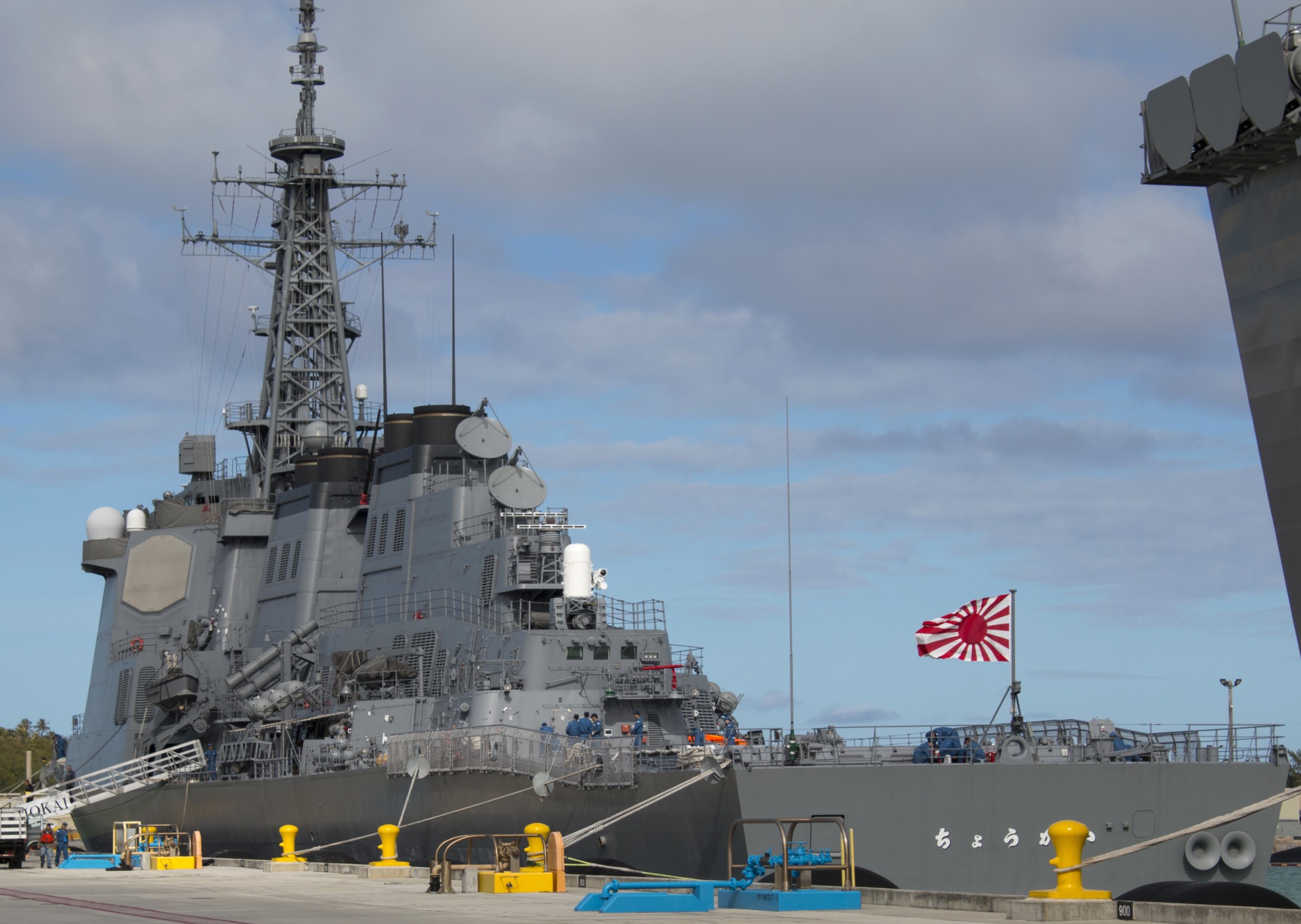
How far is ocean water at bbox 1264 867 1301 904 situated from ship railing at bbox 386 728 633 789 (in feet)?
97.3

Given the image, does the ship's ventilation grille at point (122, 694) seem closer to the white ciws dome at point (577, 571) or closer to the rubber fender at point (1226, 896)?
the white ciws dome at point (577, 571)

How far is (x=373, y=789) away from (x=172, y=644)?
12710 mm

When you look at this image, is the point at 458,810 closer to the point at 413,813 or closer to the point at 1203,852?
the point at 413,813

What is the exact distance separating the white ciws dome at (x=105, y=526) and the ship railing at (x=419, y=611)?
933cm

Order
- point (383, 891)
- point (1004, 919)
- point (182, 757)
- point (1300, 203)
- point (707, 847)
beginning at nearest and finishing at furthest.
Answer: point (1004, 919) → point (1300, 203) → point (383, 891) → point (707, 847) → point (182, 757)

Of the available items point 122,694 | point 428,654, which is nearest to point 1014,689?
point 428,654

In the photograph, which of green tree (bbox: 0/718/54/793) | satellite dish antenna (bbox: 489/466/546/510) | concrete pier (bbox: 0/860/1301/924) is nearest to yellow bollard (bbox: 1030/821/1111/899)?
concrete pier (bbox: 0/860/1301/924)

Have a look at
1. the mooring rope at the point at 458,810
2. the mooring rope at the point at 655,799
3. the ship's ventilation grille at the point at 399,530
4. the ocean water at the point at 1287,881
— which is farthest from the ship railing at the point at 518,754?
the ocean water at the point at 1287,881

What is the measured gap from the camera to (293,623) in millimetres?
37906

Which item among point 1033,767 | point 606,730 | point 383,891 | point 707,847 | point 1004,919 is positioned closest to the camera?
point 1004,919

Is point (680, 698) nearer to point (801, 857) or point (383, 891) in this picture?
point (383, 891)

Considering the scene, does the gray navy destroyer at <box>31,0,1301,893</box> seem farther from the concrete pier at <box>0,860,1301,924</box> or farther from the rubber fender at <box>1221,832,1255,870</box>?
the concrete pier at <box>0,860,1301,924</box>

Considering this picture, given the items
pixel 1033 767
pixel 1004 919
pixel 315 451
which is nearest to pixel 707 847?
pixel 1033 767

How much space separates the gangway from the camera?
119ft
